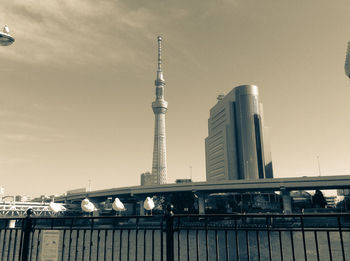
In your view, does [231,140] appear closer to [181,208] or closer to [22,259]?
[181,208]

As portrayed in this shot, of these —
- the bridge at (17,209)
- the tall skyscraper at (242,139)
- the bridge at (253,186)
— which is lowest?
the bridge at (17,209)

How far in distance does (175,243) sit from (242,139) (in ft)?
411

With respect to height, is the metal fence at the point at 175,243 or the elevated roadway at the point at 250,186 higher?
the elevated roadway at the point at 250,186

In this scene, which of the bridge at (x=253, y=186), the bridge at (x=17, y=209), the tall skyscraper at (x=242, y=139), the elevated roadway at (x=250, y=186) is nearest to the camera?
the elevated roadway at (x=250, y=186)

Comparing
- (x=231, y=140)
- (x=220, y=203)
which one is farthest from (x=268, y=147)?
(x=220, y=203)

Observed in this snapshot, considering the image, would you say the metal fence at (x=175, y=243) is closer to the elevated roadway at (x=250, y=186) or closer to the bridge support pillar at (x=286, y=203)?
the elevated roadway at (x=250, y=186)

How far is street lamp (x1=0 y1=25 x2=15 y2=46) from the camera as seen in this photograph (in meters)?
15.3

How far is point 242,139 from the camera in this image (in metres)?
152

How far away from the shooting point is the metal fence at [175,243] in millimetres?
7801

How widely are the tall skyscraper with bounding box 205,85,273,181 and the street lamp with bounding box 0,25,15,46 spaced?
5535 inches

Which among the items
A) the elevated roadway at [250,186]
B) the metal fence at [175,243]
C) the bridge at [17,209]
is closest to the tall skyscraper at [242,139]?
the elevated roadway at [250,186]

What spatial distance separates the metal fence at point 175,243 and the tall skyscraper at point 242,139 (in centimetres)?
8458

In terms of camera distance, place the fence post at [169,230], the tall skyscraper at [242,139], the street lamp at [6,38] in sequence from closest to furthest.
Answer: the fence post at [169,230] → the street lamp at [6,38] → the tall skyscraper at [242,139]

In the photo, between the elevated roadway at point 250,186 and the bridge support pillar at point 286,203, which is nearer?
the elevated roadway at point 250,186
